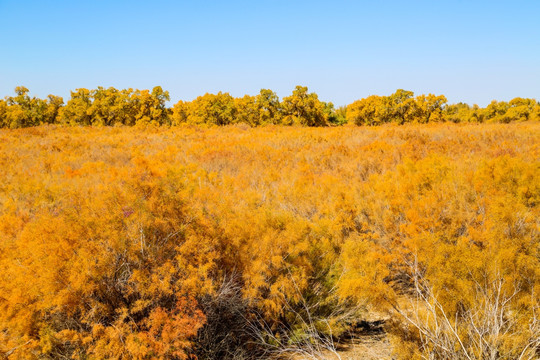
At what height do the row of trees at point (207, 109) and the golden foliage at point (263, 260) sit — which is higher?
the row of trees at point (207, 109)

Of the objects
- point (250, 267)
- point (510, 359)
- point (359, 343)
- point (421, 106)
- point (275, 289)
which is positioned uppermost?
point (421, 106)

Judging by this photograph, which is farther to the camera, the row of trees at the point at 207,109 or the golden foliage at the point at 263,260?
the row of trees at the point at 207,109

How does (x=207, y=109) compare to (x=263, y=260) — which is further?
(x=207, y=109)

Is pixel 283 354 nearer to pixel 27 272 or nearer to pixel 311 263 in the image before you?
pixel 311 263

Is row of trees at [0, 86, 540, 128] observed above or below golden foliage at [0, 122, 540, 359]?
above

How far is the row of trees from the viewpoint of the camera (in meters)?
31.8

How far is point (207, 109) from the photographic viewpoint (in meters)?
36.8

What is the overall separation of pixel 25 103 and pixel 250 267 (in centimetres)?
4144

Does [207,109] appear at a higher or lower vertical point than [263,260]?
higher

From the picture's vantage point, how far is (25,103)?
111 feet

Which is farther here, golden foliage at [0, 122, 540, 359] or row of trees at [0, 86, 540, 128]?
row of trees at [0, 86, 540, 128]

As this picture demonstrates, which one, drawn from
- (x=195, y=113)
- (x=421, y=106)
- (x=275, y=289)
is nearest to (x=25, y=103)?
(x=195, y=113)

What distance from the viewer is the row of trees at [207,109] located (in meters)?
31.8

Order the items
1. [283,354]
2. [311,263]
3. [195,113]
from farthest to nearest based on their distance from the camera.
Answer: [195,113]
[311,263]
[283,354]
